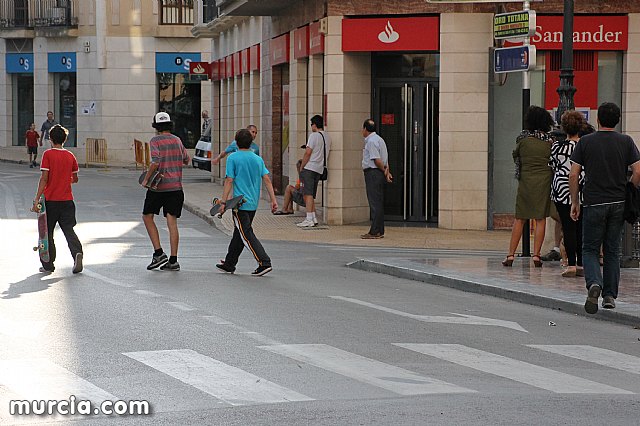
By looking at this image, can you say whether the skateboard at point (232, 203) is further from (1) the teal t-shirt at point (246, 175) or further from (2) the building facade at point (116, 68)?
(2) the building facade at point (116, 68)

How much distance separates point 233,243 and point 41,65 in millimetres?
42870

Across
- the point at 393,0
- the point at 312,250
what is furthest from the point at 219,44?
the point at 312,250

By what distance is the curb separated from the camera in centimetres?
1209

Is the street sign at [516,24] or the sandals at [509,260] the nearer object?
the sandals at [509,260]

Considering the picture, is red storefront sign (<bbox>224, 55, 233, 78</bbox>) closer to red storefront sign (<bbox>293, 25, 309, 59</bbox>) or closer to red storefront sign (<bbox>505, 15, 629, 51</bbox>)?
red storefront sign (<bbox>293, 25, 309, 59</bbox>)

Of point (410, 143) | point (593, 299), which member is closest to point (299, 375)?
point (593, 299)

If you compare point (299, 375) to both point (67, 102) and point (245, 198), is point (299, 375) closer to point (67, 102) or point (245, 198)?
point (245, 198)

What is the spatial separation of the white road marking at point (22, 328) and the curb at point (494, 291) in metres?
5.02

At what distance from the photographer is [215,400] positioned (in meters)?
7.66

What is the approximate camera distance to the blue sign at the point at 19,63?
57.2 metres

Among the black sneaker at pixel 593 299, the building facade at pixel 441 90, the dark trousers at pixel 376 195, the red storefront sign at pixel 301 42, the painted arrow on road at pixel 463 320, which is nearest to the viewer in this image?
the painted arrow on road at pixel 463 320

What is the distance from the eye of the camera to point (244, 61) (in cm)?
3584

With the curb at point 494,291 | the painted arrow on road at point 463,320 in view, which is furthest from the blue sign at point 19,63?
the painted arrow on road at point 463,320

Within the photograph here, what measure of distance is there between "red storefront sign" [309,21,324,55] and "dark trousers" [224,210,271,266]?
9343 millimetres
